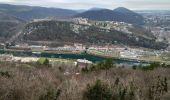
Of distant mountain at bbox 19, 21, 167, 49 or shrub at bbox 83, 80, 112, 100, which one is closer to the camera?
shrub at bbox 83, 80, 112, 100

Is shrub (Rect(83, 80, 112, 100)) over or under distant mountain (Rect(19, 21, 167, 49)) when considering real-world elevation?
over

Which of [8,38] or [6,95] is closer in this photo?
[6,95]

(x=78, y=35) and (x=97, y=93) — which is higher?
(x=97, y=93)

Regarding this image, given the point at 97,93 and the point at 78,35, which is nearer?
the point at 97,93

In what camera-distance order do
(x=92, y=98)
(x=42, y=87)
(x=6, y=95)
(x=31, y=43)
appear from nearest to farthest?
1. (x=6, y=95)
2. (x=92, y=98)
3. (x=42, y=87)
4. (x=31, y=43)

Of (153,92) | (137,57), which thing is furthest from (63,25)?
(153,92)

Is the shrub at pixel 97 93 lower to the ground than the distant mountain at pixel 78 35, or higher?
higher

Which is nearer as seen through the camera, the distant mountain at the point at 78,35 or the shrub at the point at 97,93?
the shrub at the point at 97,93

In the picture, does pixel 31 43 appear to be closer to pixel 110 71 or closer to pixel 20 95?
pixel 110 71
